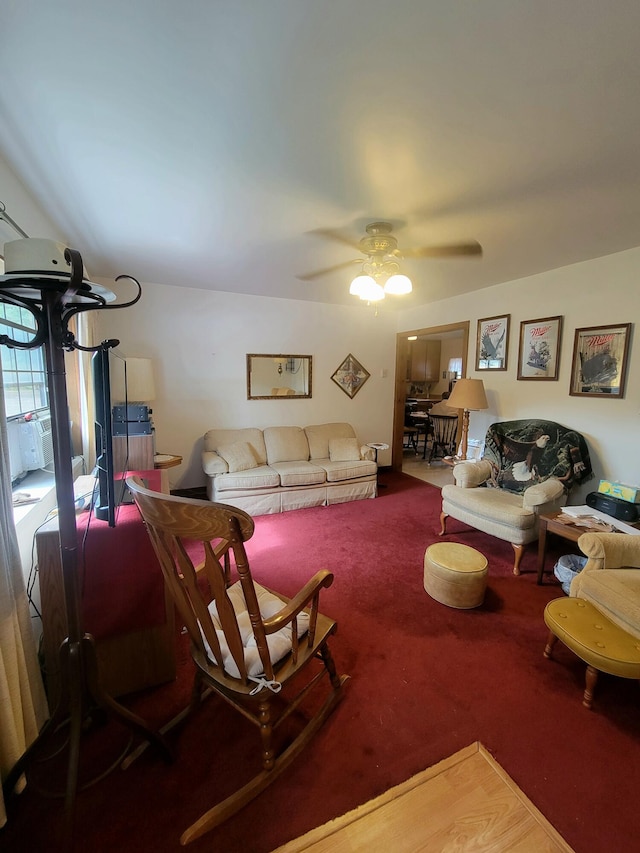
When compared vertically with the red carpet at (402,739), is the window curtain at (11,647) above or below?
above

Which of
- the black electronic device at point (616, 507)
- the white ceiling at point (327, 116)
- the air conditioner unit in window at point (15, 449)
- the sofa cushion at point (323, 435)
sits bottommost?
the black electronic device at point (616, 507)

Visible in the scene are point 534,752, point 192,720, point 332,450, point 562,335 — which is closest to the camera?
point 534,752

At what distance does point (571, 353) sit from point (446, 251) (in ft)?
5.18

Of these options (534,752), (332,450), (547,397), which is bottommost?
(534,752)

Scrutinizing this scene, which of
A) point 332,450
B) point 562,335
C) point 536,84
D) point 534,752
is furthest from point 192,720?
point 562,335

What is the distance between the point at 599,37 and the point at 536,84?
19 centimetres

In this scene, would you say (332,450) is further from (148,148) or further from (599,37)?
(599,37)

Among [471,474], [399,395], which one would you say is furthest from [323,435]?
[471,474]

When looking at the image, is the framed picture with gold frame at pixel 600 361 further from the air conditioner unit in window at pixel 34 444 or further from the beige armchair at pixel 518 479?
the air conditioner unit in window at pixel 34 444

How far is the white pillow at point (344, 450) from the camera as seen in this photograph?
4.43 m

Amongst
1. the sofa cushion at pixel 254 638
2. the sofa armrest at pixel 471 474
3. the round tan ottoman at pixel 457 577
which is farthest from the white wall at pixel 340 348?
the sofa cushion at pixel 254 638

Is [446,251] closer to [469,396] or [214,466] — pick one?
[469,396]

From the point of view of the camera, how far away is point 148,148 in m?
1.53

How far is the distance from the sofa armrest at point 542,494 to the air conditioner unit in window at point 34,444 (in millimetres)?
3231
